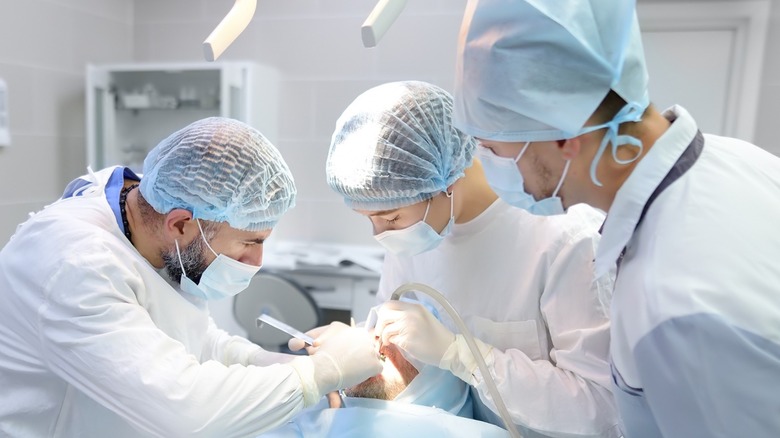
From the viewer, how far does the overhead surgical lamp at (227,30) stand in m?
0.91

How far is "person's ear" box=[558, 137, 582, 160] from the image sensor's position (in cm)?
89

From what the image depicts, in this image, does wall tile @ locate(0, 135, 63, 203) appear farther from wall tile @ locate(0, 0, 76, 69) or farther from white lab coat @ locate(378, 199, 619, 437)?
white lab coat @ locate(378, 199, 619, 437)

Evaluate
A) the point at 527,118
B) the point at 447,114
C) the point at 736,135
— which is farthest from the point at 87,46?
the point at 736,135

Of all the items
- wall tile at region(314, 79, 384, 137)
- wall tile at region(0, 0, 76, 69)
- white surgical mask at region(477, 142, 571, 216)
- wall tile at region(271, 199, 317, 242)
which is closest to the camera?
white surgical mask at region(477, 142, 571, 216)

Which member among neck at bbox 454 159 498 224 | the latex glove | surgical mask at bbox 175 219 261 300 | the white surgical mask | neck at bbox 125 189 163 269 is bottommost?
the latex glove

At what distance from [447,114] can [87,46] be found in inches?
102

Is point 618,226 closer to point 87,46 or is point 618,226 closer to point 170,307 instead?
point 170,307

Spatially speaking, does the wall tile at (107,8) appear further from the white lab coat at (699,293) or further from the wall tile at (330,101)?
the white lab coat at (699,293)

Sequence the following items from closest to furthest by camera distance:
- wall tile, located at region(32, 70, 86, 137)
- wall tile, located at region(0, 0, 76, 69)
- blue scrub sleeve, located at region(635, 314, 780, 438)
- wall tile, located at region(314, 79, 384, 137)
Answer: blue scrub sleeve, located at region(635, 314, 780, 438), wall tile, located at region(0, 0, 76, 69), wall tile, located at region(32, 70, 86, 137), wall tile, located at region(314, 79, 384, 137)

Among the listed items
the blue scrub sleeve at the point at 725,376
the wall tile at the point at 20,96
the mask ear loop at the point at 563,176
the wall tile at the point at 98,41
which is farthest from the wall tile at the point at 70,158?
the blue scrub sleeve at the point at 725,376

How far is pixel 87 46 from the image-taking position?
9.94 feet

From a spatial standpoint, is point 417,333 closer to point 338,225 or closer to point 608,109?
point 608,109

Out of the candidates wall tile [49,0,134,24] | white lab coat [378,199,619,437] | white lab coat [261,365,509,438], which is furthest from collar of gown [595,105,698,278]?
wall tile [49,0,134,24]

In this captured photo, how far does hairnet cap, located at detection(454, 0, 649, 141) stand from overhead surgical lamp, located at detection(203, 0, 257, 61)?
1.32ft
